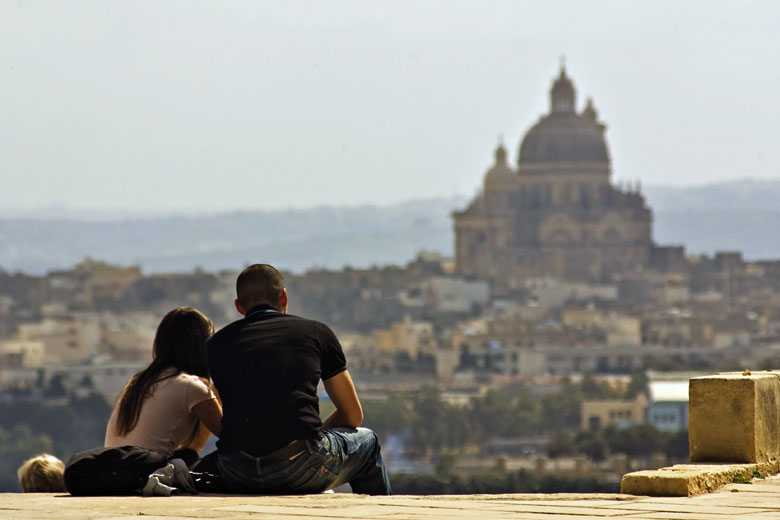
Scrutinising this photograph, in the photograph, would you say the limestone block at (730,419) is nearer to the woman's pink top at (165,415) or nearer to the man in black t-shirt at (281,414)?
the man in black t-shirt at (281,414)

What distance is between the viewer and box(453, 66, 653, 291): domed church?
428ft

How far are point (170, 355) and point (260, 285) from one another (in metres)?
0.59

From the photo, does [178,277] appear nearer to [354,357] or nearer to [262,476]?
[354,357]

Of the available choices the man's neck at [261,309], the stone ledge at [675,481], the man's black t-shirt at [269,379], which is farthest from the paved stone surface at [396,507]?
the man's neck at [261,309]

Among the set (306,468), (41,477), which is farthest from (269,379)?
(41,477)

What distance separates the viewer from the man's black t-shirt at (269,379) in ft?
26.0

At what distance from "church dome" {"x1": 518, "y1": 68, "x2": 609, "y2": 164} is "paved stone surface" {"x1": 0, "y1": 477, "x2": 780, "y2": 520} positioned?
12176 cm

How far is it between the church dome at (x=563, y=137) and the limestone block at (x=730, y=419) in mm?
120162

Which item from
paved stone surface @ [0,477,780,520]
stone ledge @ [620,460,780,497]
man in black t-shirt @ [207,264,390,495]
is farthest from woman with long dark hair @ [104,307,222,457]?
stone ledge @ [620,460,780,497]

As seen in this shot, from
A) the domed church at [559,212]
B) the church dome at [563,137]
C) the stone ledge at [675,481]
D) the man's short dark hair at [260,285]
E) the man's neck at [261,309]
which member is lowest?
the stone ledge at [675,481]

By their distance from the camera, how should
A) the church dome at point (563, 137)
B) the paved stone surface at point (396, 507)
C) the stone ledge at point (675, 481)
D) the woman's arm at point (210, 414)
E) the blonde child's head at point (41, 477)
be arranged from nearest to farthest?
the paved stone surface at point (396, 507), the stone ledge at point (675, 481), the woman's arm at point (210, 414), the blonde child's head at point (41, 477), the church dome at point (563, 137)

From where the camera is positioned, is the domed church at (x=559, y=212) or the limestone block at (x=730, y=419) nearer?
the limestone block at (x=730, y=419)

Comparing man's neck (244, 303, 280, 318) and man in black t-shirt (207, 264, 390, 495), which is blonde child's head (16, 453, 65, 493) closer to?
man in black t-shirt (207, 264, 390, 495)

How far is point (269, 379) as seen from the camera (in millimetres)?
7977
